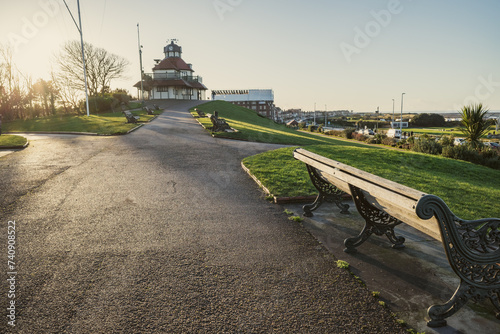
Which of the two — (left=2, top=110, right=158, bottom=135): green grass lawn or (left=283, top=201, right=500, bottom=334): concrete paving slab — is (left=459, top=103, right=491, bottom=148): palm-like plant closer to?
(left=283, top=201, right=500, bottom=334): concrete paving slab

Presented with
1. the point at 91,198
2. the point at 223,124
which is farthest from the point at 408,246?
the point at 223,124

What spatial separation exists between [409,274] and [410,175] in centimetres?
642

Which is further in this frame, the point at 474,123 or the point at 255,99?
the point at 255,99

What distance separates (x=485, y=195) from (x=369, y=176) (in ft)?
20.5

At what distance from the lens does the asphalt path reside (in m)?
2.73

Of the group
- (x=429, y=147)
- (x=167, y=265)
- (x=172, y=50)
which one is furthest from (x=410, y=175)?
(x=172, y=50)

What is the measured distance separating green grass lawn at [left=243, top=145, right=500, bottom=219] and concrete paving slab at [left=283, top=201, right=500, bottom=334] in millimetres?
2078

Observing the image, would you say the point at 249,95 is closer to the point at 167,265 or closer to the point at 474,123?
the point at 474,123

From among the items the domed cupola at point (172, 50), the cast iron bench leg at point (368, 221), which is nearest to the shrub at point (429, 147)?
the cast iron bench leg at point (368, 221)

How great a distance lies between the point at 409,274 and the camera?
3.45 metres

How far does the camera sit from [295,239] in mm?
4449

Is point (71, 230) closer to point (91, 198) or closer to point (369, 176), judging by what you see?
point (91, 198)

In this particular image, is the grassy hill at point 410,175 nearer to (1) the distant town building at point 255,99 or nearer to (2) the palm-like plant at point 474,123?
(2) the palm-like plant at point 474,123

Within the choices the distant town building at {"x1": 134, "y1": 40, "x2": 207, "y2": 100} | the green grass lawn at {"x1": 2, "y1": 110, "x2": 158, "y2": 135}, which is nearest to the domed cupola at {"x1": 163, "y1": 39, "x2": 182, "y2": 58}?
the distant town building at {"x1": 134, "y1": 40, "x2": 207, "y2": 100}
